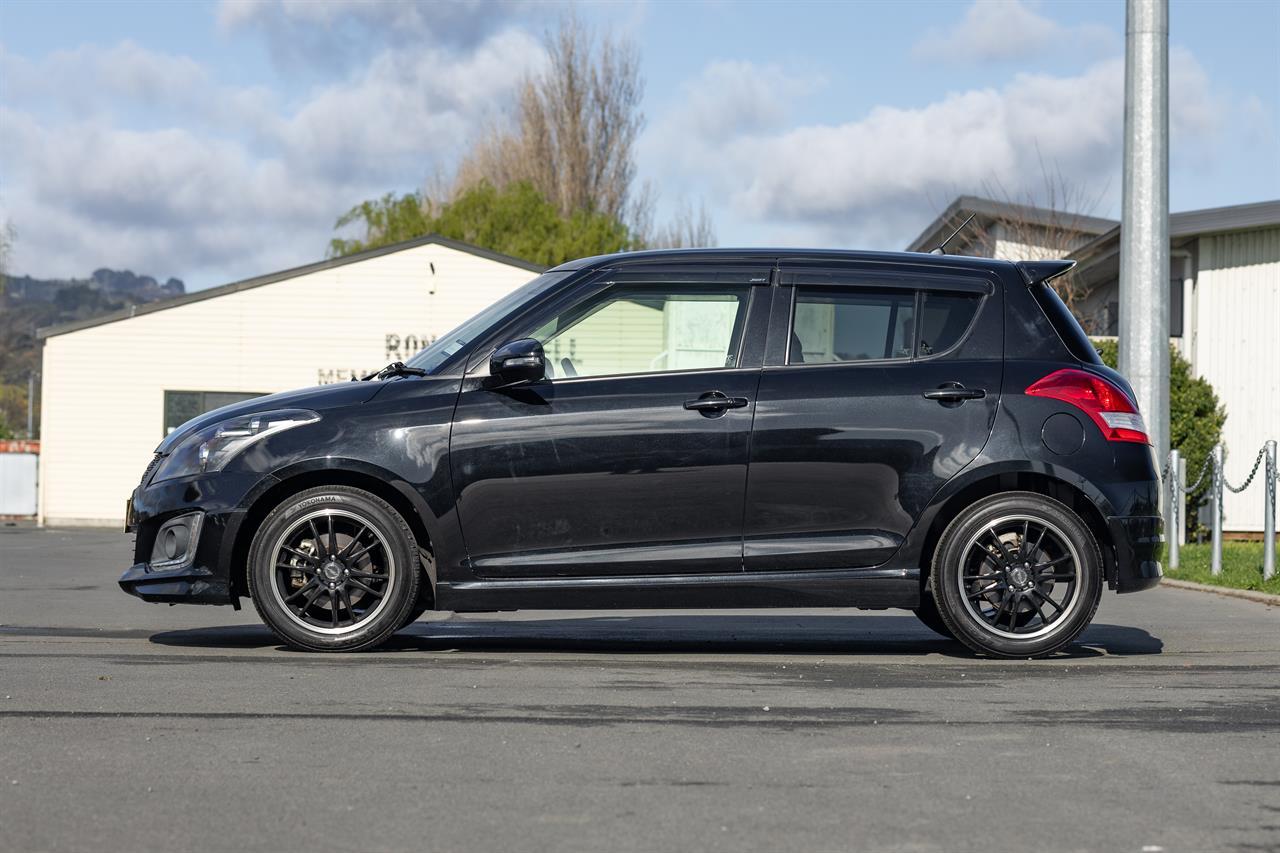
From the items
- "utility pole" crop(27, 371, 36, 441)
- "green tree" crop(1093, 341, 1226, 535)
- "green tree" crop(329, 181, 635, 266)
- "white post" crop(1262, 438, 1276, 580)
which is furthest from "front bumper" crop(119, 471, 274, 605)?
"utility pole" crop(27, 371, 36, 441)

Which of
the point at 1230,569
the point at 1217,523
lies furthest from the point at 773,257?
the point at 1230,569

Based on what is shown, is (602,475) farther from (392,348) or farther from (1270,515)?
(392,348)

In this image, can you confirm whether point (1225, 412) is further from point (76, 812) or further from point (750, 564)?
point (76, 812)

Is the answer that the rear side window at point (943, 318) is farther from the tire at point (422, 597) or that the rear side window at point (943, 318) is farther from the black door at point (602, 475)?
the tire at point (422, 597)

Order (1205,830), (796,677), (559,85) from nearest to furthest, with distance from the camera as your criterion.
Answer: (1205,830)
(796,677)
(559,85)

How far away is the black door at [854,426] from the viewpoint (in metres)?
7.34

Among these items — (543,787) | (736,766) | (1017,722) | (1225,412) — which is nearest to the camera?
(543,787)

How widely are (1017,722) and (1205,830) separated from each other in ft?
5.15

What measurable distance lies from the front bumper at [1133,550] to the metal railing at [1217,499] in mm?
5240

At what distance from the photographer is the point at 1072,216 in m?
32.2

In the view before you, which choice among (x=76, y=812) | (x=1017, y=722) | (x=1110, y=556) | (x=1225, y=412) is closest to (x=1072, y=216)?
(x=1225, y=412)

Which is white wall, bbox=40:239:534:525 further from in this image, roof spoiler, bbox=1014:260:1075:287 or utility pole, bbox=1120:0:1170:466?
roof spoiler, bbox=1014:260:1075:287

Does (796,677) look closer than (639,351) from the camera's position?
Yes

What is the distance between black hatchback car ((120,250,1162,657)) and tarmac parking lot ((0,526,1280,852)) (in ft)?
1.10
